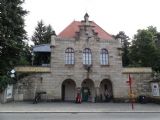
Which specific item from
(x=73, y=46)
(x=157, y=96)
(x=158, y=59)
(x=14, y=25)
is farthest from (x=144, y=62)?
(x=14, y=25)

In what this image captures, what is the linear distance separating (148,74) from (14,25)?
64.2 feet

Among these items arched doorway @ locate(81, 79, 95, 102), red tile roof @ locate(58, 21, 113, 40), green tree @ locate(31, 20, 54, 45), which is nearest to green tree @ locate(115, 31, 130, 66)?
red tile roof @ locate(58, 21, 113, 40)

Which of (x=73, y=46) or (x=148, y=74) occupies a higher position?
(x=73, y=46)

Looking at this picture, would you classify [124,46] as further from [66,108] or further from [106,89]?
[66,108]

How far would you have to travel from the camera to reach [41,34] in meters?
62.5

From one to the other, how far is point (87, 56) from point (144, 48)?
1447cm

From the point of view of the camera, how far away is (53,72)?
102ft

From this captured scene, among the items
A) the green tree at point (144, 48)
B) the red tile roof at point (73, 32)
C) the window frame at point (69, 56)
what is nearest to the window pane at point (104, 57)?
the red tile roof at point (73, 32)

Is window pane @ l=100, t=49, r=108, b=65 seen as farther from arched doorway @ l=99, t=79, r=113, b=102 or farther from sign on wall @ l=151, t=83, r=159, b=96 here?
sign on wall @ l=151, t=83, r=159, b=96

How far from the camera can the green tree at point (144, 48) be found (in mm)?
41031

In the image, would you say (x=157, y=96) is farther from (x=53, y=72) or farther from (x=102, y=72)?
(x=53, y=72)

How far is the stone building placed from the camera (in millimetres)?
30281

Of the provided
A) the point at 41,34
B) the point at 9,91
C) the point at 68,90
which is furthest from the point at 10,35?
the point at 41,34

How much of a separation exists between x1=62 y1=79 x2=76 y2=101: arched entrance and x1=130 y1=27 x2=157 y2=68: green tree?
15.4 meters
